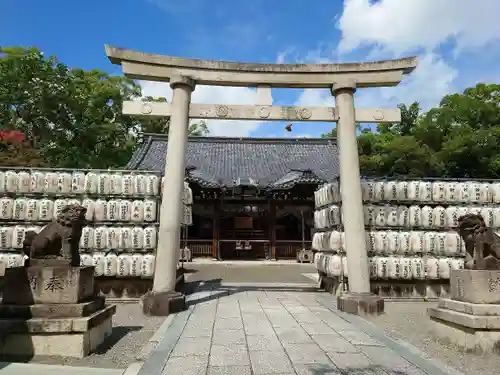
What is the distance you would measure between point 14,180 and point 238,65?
20.6 ft

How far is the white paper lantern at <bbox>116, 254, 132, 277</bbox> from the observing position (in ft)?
28.5

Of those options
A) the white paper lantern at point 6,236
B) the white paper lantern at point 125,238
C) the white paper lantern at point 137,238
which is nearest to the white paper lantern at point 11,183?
the white paper lantern at point 6,236

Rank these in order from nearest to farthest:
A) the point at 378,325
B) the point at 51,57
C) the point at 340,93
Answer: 1. the point at 378,325
2. the point at 340,93
3. the point at 51,57

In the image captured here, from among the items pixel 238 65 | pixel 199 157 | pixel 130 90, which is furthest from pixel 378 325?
pixel 130 90

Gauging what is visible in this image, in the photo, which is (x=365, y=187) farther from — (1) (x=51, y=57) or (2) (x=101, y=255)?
(1) (x=51, y=57)

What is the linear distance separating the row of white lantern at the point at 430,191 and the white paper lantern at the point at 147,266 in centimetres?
495

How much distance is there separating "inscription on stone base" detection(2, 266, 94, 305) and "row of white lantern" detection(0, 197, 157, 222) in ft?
12.6

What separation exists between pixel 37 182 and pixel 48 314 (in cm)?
514

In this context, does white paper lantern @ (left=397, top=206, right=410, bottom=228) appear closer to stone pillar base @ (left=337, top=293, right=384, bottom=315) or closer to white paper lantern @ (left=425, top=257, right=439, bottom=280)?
white paper lantern @ (left=425, top=257, right=439, bottom=280)

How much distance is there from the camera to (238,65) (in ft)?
28.2

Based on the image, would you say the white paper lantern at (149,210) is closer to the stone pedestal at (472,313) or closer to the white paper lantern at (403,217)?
the white paper lantern at (403,217)

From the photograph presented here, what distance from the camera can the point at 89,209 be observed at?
8.94 m

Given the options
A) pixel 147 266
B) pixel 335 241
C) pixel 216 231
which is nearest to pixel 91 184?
pixel 147 266

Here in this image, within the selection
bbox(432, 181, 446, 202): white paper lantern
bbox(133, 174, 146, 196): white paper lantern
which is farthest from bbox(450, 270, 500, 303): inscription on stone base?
bbox(133, 174, 146, 196): white paper lantern
